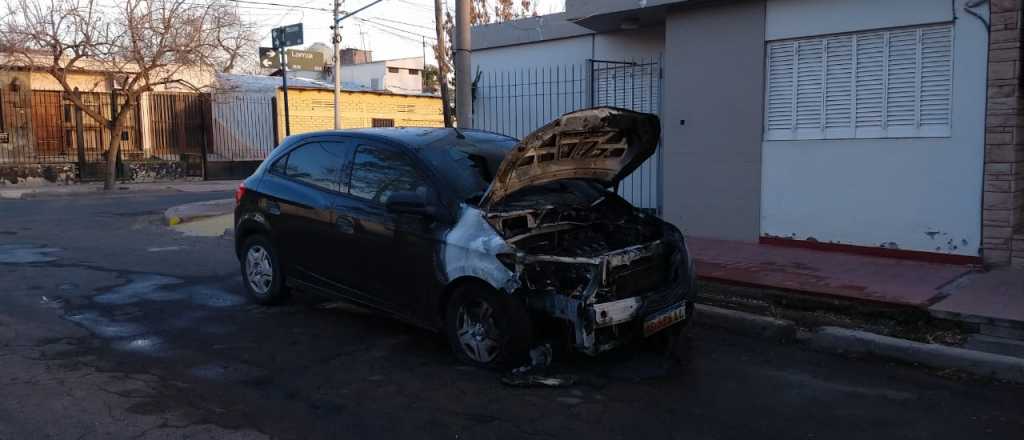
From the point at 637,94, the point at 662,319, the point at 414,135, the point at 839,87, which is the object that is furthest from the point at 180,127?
the point at 662,319

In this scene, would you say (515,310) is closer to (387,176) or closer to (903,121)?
(387,176)

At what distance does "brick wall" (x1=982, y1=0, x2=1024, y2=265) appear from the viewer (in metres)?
7.66

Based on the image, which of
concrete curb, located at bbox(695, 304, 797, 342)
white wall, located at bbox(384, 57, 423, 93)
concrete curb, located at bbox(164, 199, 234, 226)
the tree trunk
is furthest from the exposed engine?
white wall, located at bbox(384, 57, 423, 93)

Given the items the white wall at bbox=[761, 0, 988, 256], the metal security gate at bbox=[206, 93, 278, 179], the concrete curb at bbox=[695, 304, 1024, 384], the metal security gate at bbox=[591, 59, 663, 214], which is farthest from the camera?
the metal security gate at bbox=[206, 93, 278, 179]

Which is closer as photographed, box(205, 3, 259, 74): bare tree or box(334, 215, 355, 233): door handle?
box(334, 215, 355, 233): door handle

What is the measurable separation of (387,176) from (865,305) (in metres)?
4.21

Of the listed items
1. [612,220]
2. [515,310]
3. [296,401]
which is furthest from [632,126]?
[296,401]

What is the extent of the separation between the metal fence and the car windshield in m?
4.80

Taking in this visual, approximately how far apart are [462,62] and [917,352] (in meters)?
6.01

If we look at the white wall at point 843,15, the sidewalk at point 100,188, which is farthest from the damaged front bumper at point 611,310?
the sidewalk at point 100,188

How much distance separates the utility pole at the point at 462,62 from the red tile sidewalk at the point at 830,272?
3.30 metres

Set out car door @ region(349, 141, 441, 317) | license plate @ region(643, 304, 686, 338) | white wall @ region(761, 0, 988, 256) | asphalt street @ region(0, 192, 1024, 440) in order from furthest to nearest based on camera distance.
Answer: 1. white wall @ region(761, 0, 988, 256)
2. car door @ region(349, 141, 441, 317)
3. license plate @ region(643, 304, 686, 338)
4. asphalt street @ region(0, 192, 1024, 440)

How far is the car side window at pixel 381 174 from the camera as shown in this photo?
5832 millimetres

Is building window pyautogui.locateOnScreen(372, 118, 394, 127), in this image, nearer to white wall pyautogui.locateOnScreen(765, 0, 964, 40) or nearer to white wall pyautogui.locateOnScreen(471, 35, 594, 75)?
white wall pyautogui.locateOnScreen(471, 35, 594, 75)
